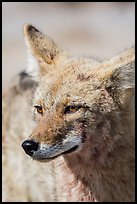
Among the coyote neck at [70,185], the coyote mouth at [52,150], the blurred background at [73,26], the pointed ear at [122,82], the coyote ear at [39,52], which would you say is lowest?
the coyote neck at [70,185]

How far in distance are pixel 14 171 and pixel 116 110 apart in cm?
252

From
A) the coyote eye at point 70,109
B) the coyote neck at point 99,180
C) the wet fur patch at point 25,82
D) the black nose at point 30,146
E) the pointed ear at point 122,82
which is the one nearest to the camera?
the black nose at point 30,146

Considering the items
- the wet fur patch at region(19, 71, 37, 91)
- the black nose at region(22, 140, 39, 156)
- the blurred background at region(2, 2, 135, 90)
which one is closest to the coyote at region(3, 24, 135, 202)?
the black nose at region(22, 140, 39, 156)

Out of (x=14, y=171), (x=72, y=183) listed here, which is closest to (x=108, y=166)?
(x=72, y=183)

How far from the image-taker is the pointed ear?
6422 mm

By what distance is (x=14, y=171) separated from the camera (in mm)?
8633

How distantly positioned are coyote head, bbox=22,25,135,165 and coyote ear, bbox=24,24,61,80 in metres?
0.27

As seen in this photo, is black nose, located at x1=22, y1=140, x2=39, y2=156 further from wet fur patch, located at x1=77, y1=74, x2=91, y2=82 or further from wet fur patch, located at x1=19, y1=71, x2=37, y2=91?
wet fur patch, located at x1=19, y1=71, x2=37, y2=91

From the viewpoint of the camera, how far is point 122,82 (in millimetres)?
6441

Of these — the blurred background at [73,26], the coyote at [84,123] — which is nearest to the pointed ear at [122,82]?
the coyote at [84,123]

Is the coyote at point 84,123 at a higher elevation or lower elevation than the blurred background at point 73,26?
lower

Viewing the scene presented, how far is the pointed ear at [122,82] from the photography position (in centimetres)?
642

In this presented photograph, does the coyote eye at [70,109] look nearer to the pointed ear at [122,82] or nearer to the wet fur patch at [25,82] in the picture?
the pointed ear at [122,82]

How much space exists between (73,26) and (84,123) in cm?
1762
